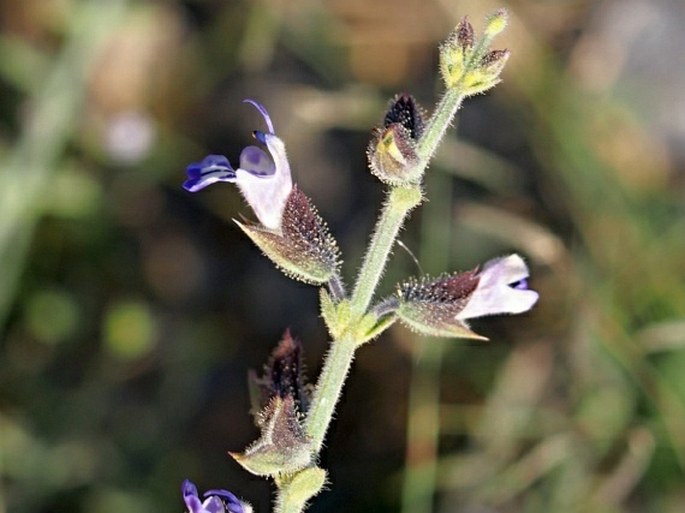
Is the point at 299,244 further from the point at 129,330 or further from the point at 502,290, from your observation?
the point at 129,330

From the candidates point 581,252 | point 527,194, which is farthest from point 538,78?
point 581,252

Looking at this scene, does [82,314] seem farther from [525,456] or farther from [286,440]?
[286,440]

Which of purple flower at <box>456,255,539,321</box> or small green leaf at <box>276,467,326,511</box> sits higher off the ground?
purple flower at <box>456,255,539,321</box>

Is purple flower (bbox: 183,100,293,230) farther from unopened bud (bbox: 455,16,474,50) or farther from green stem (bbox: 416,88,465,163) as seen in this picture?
unopened bud (bbox: 455,16,474,50)

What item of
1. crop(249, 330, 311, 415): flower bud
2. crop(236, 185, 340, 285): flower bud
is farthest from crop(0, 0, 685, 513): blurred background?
crop(236, 185, 340, 285): flower bud

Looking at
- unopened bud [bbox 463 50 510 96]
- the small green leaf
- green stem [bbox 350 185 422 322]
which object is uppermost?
unopened bud [bbox 463 50 510 96]

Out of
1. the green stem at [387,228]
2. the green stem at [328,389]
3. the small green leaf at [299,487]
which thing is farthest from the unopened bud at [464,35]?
the small green leaf at [299,487]

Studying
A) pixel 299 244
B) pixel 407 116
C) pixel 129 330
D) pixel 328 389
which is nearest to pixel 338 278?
pixel 299 244
